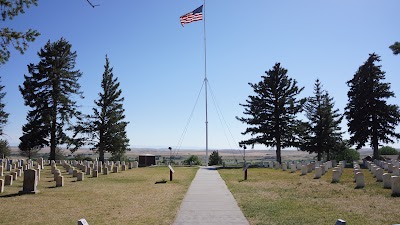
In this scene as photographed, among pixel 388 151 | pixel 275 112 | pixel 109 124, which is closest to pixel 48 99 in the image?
pixel 109 124

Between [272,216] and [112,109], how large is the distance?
36641 millimetres

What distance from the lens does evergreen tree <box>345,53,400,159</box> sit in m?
37.5

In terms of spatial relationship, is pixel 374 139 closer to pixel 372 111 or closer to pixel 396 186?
pixel 372 111

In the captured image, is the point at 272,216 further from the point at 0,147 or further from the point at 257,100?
the point at 0,147

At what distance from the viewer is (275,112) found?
39.9 meters

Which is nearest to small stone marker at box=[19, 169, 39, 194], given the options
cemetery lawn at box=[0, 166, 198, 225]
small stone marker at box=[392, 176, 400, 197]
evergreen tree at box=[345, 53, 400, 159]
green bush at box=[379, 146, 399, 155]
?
cemetery lawn at box=[0, 166, 198, 225]

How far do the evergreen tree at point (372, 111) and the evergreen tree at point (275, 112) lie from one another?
20.6ft

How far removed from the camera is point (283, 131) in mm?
39906

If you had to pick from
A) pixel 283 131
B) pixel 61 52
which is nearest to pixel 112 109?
pixel 61 52

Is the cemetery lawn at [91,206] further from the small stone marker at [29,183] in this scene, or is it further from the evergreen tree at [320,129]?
the evergreen tree at [320,129]

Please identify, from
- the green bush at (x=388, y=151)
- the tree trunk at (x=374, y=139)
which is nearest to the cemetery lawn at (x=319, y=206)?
the tree trunk at (x=374, y=139)

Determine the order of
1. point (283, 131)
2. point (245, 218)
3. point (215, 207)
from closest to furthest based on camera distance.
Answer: point (245, 218)
point (215, 207)
point (283, 131)

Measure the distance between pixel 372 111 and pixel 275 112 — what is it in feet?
34.3

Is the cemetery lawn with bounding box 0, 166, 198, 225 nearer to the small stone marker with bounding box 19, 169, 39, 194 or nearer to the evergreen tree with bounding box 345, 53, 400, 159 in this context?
the small stone marker with bounding box 19, 169, 39, 194
